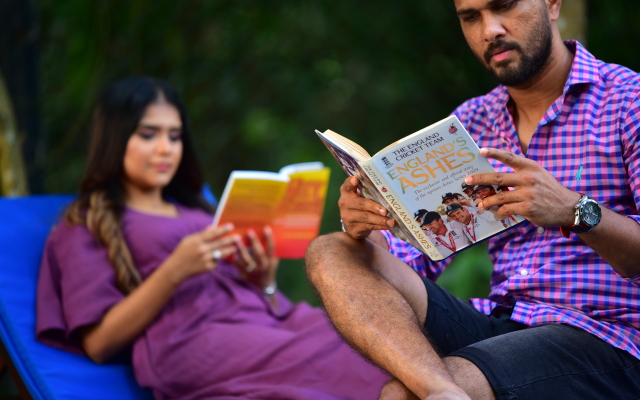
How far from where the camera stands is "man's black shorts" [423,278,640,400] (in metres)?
1.32

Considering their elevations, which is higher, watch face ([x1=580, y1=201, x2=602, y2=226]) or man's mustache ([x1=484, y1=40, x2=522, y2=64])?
man's mustache ([x1=484, y1=40, x2=522, y2=64])

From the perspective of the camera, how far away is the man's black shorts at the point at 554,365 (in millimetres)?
1321

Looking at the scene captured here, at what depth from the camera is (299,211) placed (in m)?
2.47

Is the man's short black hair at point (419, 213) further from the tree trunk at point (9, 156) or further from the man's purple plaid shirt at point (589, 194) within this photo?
the tree trunk at point (9, 156)

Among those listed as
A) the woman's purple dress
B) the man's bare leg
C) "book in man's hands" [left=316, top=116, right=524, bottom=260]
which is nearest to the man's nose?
"book in man's hands" [left=316, top=116, right=524, bottom=260]

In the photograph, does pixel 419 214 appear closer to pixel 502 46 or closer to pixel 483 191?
pixel 483 191

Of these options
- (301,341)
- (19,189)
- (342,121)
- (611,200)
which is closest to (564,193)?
(611,200)

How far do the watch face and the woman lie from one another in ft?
2.90

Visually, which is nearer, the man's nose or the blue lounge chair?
the man's nose

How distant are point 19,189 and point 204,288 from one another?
112 cm

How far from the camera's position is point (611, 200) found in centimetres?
152

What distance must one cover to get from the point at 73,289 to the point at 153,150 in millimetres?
589

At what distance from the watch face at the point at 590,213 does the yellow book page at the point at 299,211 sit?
1.21 metres

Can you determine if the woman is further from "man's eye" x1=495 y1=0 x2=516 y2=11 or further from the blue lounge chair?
"man's eye" x1=495 y1=0 x2=516 y2=11
